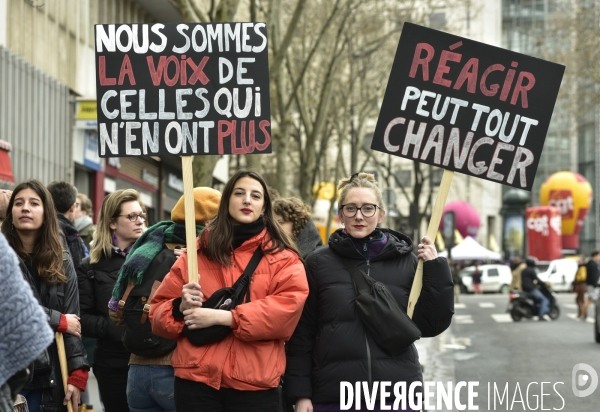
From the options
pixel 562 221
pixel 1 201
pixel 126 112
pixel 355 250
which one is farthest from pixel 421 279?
pixel 562 221

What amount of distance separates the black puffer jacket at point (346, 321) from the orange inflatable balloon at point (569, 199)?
256 ft

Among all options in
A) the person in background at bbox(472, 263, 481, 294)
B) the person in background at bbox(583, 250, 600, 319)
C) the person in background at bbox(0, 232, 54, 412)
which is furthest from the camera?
the person in background at bbox(472, 263, 481, 294)

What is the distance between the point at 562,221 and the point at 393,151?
7789 centimetres

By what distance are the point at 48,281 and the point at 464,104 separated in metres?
→ 2.29

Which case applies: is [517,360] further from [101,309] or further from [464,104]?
[464,104]

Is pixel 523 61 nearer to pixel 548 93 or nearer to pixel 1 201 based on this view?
pixel 548 93

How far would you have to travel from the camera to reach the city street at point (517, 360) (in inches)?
468

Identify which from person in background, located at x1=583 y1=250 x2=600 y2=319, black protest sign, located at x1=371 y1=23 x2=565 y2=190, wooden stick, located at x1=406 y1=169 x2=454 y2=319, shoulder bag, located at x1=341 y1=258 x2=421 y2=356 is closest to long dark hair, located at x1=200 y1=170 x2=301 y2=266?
shoulder bag, located at x1=341 y1=258 x2=421 y2=356

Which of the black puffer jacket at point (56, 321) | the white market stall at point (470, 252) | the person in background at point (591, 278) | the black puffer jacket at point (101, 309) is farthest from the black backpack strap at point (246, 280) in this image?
the white market stall at point (470, 252)

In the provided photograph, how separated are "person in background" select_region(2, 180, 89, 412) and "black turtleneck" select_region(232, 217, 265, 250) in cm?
103

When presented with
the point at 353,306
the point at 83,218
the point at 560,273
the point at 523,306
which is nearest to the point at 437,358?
the point at 83,218

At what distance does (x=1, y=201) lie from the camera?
6.54 meters

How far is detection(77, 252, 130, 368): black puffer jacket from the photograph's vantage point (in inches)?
263

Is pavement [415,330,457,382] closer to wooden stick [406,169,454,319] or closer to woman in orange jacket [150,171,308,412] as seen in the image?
wooden stick [406,169,454,319]
